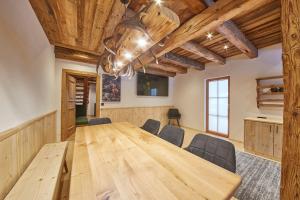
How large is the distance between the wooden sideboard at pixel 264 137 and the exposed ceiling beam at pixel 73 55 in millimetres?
4411

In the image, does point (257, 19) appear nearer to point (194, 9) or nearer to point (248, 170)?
point (194, 9)

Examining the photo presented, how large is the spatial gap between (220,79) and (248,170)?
2.85m

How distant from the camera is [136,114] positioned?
499 centimetres

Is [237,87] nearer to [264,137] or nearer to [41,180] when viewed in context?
[264,137]

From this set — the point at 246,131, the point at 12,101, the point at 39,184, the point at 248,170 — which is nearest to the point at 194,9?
the point at 12,101

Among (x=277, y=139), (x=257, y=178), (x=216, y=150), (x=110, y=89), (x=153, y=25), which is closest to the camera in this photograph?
(x=153, y=25)

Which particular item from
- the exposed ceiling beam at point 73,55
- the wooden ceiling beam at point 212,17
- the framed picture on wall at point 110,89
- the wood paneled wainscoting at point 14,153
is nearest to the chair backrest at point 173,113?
the framed picture on wall at point 110,89

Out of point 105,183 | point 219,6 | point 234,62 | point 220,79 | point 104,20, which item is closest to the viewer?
point 105,183

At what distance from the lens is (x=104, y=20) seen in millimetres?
1891

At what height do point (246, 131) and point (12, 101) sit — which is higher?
point (12, 101)

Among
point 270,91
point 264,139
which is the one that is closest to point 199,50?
point 270,91

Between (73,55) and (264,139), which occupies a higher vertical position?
(73,55)

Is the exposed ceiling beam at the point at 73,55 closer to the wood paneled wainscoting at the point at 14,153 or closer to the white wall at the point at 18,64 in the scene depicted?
the white wall at the point at 18,64

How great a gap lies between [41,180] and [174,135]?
60.1 inches
